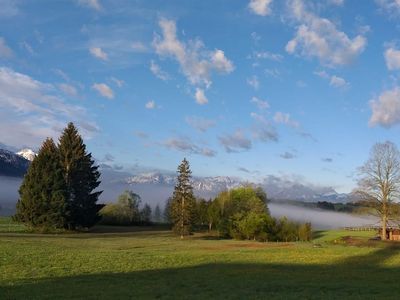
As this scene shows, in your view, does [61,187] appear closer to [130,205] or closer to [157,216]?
[130,205]

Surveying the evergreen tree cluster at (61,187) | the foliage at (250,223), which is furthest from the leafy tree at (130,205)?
the evergreen tree cluster at (61,187)

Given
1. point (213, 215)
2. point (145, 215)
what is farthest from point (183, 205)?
point (145, 215)

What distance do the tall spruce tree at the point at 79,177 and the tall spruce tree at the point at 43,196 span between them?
3.96 m

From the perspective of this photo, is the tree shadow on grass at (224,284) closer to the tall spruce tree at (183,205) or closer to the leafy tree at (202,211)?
the tall spruce tree at (183,205)

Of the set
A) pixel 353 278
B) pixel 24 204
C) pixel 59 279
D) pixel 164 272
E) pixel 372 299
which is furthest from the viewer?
pixel 24 204

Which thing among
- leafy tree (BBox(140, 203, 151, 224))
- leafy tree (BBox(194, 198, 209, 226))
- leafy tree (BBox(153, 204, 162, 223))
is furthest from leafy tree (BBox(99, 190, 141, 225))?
leafy tree (BBox(153, 204, 162, 223))

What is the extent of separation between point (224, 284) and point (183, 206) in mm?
58316

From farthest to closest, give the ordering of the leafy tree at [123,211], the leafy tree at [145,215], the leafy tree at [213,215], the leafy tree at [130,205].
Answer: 1. the leafy tree at [145,215]
2. the leafy tree at [130,205]
3. the leafy tree at [123,211]
4. the leafy tree at [213,215]

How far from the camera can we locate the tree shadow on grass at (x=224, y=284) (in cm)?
1880

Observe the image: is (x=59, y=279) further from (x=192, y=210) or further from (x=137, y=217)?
(x=137, y=217)

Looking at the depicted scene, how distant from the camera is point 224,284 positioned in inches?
911

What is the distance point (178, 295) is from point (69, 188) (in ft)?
214

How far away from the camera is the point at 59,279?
938 inches

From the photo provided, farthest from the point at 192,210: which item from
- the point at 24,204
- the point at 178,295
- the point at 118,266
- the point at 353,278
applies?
the point at 178,295
